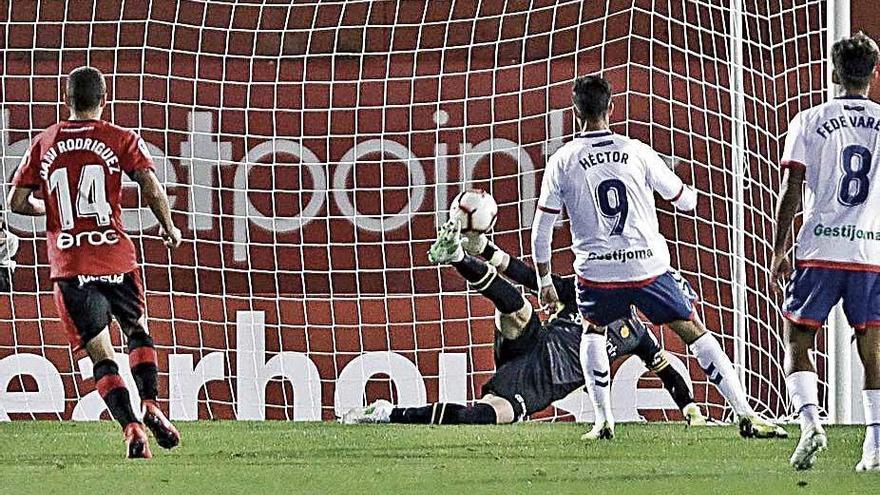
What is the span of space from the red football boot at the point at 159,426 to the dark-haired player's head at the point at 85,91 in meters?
1.03

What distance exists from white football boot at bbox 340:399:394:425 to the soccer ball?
86 centimetres

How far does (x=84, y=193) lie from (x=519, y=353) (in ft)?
8.42

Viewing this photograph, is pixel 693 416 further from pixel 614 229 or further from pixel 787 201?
pixel 787 201

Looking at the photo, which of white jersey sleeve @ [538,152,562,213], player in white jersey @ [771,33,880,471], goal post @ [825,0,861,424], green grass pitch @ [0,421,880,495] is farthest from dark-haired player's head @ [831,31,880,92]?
goal post @ [825,0,861,424]

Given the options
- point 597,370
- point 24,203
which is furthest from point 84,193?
point 597,370

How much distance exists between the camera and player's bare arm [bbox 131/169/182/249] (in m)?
5.97

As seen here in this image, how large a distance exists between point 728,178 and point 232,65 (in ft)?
8.69

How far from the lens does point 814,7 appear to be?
31.3 feet

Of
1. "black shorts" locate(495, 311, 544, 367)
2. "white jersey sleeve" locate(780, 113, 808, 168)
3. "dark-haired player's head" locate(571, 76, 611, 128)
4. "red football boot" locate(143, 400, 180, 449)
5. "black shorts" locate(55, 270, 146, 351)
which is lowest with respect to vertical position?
"red football boot" locate(143, 400, 180, 449)

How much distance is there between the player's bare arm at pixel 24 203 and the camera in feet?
20.0

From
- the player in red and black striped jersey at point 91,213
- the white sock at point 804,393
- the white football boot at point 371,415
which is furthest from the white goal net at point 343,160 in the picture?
the white sock at point 804,393

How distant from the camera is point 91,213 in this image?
19.6ft

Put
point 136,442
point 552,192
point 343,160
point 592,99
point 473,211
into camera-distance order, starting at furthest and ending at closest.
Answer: point 343,160 → point 473,211 → point 552,192 → point 592,99 → point 136,442

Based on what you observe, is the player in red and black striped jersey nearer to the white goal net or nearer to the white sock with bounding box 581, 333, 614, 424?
the white sock with bounding box 581, 333, 614, 424
